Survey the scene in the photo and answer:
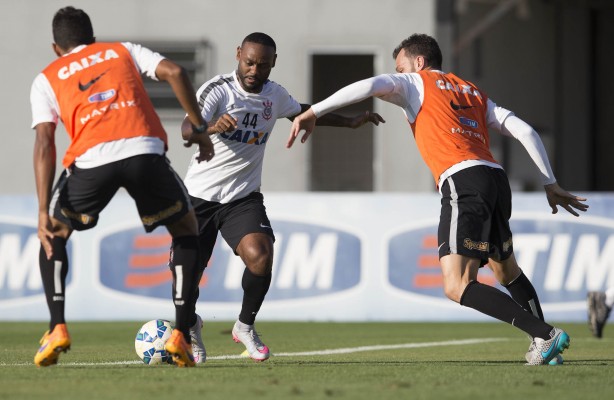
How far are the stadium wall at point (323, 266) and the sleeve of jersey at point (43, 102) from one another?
7.50 m

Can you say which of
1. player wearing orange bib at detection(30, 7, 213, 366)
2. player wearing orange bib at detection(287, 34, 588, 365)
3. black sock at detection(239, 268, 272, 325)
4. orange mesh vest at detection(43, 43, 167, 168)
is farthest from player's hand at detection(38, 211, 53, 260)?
black sock at detection(239, 268, 272, 325)

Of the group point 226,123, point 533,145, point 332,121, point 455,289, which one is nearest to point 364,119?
point 332,121

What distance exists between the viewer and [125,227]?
14.5 meters

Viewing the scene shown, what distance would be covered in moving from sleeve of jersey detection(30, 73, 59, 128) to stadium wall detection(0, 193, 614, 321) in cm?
750

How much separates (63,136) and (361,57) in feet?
29.8

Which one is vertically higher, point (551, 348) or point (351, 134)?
point (351, 134)

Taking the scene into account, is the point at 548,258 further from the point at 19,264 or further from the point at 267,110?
the point at 267,110

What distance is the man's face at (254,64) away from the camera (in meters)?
8.20

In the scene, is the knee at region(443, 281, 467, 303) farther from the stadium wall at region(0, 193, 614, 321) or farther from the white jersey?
the stadium wall at region(0, 193, 614, 321)

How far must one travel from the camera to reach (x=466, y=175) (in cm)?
744

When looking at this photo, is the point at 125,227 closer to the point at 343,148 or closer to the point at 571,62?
the point at 343,148

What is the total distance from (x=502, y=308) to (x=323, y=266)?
7102 millimetres

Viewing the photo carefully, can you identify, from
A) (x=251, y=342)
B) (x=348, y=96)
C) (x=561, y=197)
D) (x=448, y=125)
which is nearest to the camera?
(x=348, y=96)

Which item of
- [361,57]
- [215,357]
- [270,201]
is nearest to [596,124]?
[361,57]
